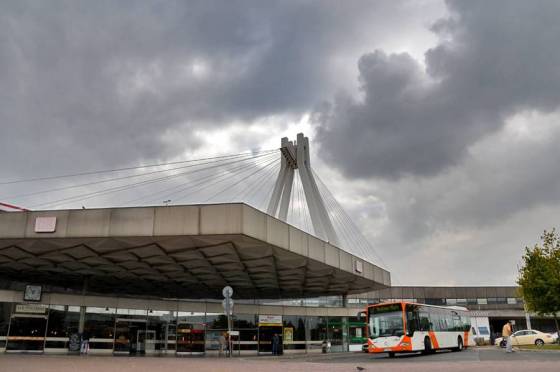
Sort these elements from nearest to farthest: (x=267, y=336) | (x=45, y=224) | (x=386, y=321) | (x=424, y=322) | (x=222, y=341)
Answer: (x=45, y=224) → (x=386, y=321) → (x=424, y=322) → (x=222, y=341) → (x=267, y=336)

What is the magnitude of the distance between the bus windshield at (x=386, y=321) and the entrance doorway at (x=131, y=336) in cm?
1467

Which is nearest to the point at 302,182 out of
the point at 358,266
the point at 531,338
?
the point at 358,266

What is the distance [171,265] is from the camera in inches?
1107

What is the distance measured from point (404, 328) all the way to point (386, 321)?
1.03 meters

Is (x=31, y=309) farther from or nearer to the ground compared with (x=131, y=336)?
farther from the ground

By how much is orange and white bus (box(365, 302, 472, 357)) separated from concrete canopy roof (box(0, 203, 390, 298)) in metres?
4.23

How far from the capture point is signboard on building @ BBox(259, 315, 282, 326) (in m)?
36.3

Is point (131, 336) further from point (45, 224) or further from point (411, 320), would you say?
point (411, 320)

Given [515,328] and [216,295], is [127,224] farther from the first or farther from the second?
[515,328]

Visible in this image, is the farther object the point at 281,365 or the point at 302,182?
the point at 302,182

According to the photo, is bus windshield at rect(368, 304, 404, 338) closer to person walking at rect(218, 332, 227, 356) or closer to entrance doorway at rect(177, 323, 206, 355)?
person walking at rect(218, 332, 227, 356)

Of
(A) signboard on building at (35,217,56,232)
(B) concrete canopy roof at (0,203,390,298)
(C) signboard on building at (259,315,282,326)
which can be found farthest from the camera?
(C) signboard on building at (259,315,282,326)

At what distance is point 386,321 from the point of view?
2561 centimetres

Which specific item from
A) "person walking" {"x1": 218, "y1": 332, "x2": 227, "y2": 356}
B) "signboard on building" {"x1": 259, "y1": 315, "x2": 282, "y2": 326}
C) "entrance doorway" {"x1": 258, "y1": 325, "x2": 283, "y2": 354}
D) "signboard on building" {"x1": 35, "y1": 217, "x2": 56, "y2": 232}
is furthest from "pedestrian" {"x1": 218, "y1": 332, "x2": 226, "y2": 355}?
"signboard on building" {"x1": 35, "y1": 217, "x2": 56, "y2": 232}
